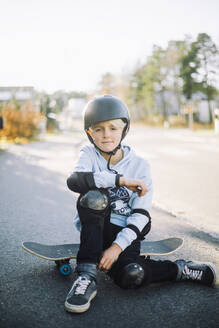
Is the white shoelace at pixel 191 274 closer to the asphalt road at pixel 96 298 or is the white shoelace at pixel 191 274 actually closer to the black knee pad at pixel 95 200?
the asphalt road at pixel 96 298

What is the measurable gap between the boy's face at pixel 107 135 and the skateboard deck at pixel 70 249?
791 millimetres

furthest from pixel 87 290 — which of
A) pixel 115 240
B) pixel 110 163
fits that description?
pixel 110 163

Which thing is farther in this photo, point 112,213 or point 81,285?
point 112,213

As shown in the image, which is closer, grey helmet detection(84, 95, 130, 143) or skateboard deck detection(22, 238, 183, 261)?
skateboard deck detection(22, 238, 183, 261)

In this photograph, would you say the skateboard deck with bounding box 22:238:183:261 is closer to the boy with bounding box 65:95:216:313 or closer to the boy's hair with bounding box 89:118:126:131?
the boy with bounding box 65:95:216:313

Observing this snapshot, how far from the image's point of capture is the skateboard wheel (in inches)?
93.4

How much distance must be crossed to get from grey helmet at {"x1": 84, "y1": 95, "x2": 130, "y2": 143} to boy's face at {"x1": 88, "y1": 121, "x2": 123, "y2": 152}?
49mm

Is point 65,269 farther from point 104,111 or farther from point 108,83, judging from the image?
point 108,83

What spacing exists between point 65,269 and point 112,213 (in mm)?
510

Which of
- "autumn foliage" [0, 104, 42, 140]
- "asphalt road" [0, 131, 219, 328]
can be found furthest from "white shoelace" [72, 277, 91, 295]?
"autumn foliage" [0, 104, 42, 140]

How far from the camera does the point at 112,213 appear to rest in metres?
2.44

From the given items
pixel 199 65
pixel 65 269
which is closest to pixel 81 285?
pixel 65 269

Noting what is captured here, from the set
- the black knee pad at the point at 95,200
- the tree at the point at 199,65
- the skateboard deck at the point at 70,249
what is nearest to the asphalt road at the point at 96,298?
the skateboard deck at the point at 70,249

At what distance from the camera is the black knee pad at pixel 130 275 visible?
6.75 feet
